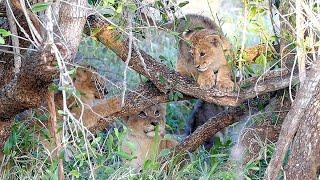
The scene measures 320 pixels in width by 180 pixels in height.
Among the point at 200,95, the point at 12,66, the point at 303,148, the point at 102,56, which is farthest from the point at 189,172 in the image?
the point at 102,56

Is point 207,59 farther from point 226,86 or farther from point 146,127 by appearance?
point 146,127

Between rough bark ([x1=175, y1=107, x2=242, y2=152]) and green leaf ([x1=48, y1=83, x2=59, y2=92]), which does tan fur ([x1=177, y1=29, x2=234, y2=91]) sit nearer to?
rough bark ([x1=175, y1=107, x2=242, y2=152])

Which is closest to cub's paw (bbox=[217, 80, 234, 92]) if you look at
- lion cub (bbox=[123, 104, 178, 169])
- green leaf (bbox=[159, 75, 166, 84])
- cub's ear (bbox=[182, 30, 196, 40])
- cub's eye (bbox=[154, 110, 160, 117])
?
green leaf (bbox=[159, 75, 166, 84])

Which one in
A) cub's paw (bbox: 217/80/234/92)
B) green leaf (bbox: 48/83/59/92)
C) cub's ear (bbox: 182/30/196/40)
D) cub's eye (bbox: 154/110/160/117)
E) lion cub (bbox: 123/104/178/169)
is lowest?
lion cub (bbox: 123/104/178/169)

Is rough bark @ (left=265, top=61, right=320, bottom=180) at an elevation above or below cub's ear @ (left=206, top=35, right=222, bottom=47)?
below

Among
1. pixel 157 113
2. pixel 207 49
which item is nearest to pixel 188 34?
pixel 207 49

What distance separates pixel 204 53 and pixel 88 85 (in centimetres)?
112

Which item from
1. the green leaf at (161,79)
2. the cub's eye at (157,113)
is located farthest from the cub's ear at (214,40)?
the cub's eye at (157,113)

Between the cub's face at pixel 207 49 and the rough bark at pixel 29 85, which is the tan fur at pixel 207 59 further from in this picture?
the rough bark at pixel 29 85

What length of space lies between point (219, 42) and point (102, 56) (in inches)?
89.7

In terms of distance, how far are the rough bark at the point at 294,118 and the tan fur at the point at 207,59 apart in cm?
91

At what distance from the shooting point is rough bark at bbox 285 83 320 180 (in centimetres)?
445

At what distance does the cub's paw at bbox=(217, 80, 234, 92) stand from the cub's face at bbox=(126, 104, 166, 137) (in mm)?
1025

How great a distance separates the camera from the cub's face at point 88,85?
6148mm
